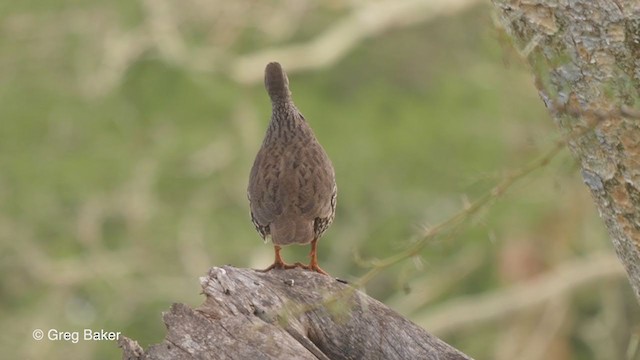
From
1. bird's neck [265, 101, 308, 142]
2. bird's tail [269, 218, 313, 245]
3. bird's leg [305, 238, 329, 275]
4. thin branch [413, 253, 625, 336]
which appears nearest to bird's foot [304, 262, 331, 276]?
bird's leg [305, 238, 329, 275]

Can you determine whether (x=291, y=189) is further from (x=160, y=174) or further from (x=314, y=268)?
(x=160, y=174)

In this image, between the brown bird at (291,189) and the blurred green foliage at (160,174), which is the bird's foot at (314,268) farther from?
the blurred green foliage at (160,174)

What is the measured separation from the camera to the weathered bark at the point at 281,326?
362 cm

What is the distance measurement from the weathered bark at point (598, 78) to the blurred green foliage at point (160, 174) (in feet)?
32.5

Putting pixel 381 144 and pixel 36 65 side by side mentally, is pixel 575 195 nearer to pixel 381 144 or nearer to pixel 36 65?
pixel 381 144

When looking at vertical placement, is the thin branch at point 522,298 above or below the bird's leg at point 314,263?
above

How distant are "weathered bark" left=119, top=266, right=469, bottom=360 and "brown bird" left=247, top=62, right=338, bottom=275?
0.97ft

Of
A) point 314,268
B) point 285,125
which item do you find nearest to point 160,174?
point 285,125

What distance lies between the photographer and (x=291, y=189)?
4.38m

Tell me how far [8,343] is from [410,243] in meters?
12.3

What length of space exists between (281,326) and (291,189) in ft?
2.55

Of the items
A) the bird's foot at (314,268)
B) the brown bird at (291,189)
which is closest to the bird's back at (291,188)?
the brown bird at (291,189)

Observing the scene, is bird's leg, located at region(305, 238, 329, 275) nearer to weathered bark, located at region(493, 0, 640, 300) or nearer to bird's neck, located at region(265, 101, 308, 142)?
bird's neck, located at region(265, 101, 308, 142)

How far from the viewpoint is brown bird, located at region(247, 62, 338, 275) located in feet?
14.4
